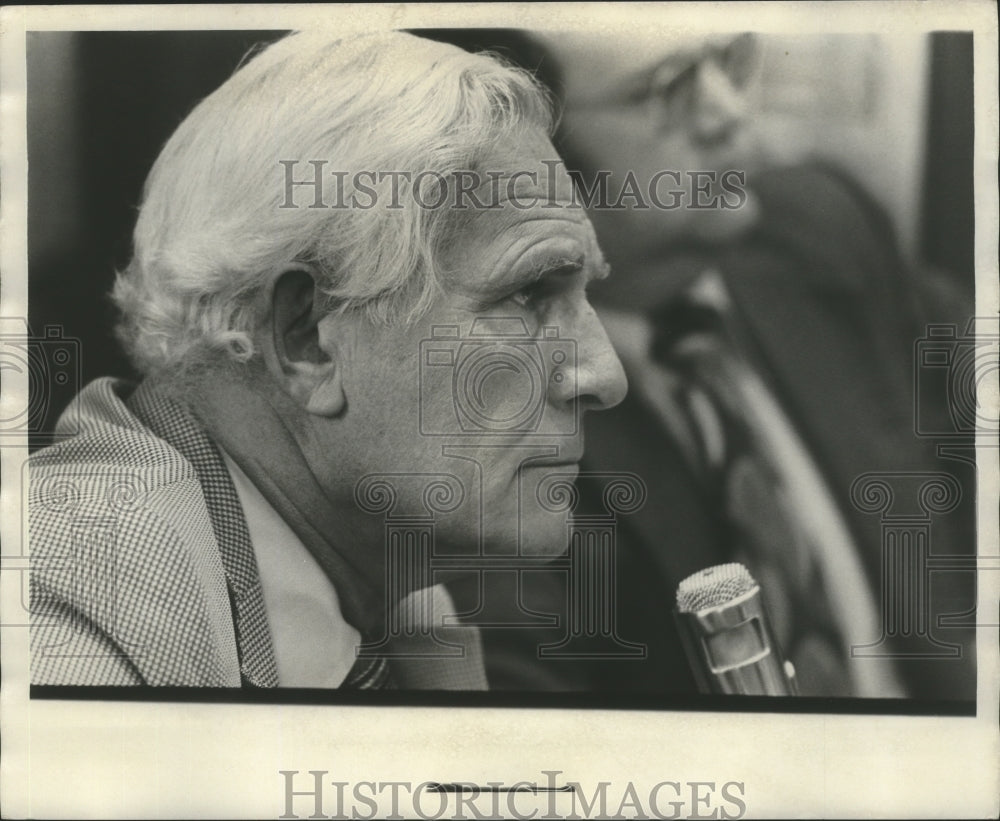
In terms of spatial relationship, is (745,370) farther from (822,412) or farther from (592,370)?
(592,370)

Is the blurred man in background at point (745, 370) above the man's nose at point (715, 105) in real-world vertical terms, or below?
below

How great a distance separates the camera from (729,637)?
123 inches

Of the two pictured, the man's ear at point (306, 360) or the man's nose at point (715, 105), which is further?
the man's nose at point (715, 105)

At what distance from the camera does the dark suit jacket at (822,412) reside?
3.09 metres

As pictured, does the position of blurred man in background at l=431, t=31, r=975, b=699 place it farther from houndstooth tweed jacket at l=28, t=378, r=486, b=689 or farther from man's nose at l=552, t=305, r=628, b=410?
houndstooth tweed jacket at l=28, t=378, r=486, b=689

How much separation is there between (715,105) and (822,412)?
0.94 metres

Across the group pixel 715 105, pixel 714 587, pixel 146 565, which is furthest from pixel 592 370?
pixel 146 565

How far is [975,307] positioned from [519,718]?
1.77 meters

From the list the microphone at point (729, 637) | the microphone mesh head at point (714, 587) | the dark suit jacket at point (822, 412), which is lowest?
the microphone at point (729, 637)

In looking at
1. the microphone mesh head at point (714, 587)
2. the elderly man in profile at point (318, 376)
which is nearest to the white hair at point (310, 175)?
the elderly man in profile at point (318, 376)

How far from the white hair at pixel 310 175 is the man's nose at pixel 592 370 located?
0.46 meters

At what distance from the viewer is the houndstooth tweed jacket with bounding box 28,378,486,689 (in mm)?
2951

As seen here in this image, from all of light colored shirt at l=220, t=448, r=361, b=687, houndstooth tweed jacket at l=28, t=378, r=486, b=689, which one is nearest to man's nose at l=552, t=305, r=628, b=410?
houndstooth tweed jacket at l=28, t=378, r=486, b=689

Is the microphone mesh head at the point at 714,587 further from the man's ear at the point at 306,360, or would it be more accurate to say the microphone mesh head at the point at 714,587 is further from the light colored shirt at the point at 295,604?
the man's ear at the point at 306,360
